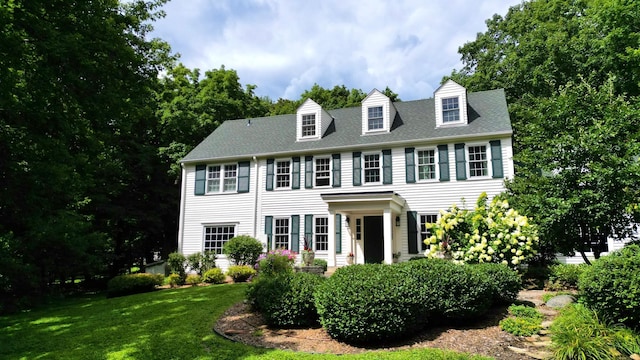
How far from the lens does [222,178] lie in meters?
18.6

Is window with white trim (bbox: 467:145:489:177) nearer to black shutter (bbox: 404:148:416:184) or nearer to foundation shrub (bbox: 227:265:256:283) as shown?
black shutter (bbox: 404:148:416:184)

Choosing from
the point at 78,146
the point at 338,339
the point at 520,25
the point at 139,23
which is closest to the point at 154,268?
the point at 78,146

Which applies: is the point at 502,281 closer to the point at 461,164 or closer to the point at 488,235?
the point at 488,235

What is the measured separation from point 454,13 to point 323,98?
2324cm

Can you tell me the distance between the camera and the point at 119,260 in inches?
866

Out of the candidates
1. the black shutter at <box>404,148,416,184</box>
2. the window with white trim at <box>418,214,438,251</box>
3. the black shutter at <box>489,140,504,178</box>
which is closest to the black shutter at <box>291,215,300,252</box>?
the black shutter at <box>404,148,416,184</box>

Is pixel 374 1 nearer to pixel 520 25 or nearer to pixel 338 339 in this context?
pixel 338 339

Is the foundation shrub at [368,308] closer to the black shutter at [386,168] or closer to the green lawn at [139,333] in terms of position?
the green lawn at [139,333]

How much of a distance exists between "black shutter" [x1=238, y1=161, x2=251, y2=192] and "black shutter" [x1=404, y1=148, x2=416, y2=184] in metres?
7.39

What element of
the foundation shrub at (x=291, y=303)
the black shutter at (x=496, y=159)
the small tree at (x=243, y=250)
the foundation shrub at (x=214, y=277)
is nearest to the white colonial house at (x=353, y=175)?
the black shutter at (x=496, y=159)

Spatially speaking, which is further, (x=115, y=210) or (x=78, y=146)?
(x=115, y=210)

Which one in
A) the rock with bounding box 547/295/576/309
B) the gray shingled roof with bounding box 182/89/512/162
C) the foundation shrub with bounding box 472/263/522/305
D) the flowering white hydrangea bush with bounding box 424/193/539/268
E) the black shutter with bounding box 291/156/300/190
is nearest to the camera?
the foundation shrub with bounding box 472/263/522/305

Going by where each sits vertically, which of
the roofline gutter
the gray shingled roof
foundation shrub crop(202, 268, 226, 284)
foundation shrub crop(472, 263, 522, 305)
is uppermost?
the gray shingled roof

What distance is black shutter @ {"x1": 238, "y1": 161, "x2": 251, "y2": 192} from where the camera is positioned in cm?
1820
